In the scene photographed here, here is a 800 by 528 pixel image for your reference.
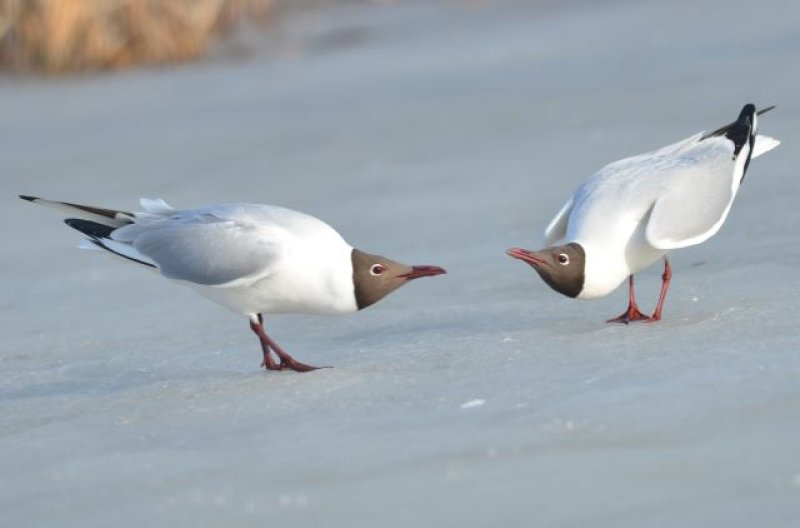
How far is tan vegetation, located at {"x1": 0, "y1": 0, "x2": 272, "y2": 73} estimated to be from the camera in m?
10.8

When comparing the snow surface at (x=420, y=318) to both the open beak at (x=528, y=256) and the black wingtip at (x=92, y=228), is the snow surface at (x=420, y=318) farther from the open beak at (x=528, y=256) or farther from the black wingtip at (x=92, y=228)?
the black wingtip at (x=92, y=228)

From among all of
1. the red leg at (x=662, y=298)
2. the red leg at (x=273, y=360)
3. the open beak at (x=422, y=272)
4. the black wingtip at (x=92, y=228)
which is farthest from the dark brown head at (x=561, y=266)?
the black wingtip at (x=92, y=228)

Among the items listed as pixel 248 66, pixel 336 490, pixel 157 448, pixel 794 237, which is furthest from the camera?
pixel 248 66

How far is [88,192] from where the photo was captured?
824cm

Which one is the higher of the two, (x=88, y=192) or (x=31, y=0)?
(x=31, y=0)

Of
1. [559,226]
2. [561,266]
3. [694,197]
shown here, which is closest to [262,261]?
[561,266]

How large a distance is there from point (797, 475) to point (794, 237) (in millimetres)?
2706

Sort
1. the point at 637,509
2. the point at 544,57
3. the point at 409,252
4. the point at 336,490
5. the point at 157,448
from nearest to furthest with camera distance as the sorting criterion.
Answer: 1. the point at 637,509
2. the point at 336,490
3. the point at 157,448
4. the point at 409,252
5. the point at 544,57

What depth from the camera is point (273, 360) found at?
4.89 meters

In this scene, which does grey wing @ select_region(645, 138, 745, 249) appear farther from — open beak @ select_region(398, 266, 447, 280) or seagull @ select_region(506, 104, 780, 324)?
open beak @ select_region(398, 266, 447, 280)

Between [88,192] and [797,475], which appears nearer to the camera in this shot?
[797,475]

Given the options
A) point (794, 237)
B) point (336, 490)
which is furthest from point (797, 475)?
point (794, 237)

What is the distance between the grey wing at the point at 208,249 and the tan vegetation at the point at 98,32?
6.22 metres

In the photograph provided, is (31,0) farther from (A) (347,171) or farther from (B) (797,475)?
(B) (797,475)
